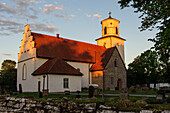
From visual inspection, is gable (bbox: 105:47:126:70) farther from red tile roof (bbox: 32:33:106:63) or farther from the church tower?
the church tower

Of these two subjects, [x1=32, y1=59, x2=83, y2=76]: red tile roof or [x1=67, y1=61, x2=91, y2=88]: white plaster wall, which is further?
[x1=67, y1=61, x2=91, y2=88]: white plaster wall

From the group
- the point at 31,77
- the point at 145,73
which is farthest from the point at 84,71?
the point at 145,73

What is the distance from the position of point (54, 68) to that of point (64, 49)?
24.8ft

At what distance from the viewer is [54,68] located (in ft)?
91.7

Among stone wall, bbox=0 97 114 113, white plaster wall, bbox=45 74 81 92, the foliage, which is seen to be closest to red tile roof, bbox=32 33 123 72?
white plaster wall, bbox=45 74 81 92

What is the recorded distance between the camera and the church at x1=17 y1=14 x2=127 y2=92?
94.0 feet

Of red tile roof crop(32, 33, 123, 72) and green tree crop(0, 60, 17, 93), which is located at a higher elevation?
red tile roof crop(32, 33, 123, 72)

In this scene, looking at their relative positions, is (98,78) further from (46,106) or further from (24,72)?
(46,106)

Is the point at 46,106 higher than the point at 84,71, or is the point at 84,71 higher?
the point at 84,71

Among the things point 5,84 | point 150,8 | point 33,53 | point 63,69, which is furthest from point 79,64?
point 150,8

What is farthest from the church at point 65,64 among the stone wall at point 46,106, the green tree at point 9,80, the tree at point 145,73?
the tree at point 145,73

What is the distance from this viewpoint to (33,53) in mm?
30922

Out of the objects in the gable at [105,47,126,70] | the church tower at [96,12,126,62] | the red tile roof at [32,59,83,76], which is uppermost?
the church tower at [96,12,126,62]

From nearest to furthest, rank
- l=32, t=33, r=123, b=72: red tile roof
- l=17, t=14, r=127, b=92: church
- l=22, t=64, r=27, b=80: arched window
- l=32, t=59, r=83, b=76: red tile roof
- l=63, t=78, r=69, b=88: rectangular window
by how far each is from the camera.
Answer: l=32, t=59, r=83, b=76: red tile roof
l=17, t=14, r=127, b=92: church
l=63, t=78, r=69, b=88: rectangular window
l=32, t=33, r=123, b=72: red tile roof
l=22, t=64, r=27, b=80: arched window
